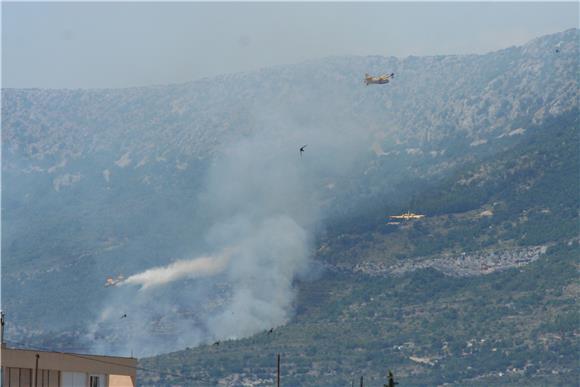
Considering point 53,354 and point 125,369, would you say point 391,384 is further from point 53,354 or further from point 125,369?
point 53,354

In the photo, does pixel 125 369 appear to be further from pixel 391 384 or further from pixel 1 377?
pixel 391 384

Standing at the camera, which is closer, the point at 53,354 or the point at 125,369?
the point at 53,354

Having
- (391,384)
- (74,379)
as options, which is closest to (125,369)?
(74,379)

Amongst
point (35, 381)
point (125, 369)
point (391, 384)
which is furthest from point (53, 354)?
point (391, 384)

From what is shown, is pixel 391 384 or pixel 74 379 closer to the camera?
pixel 74 379

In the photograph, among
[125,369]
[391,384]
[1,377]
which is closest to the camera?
[1,377]

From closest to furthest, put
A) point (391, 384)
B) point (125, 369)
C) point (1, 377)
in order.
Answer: point (1, 377)
point (125, 369)
point (391, 384)
